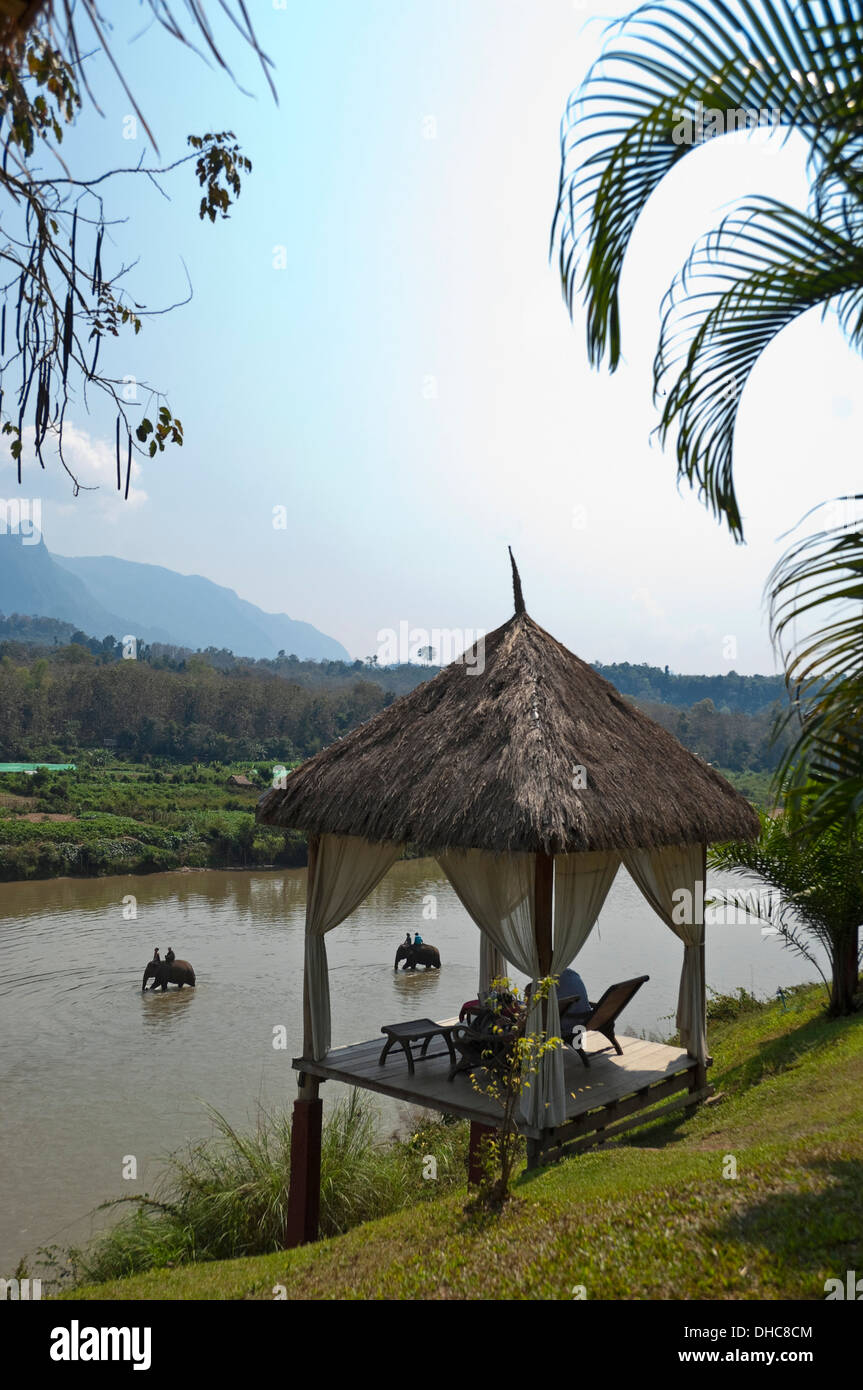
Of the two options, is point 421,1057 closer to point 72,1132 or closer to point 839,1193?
point 839,1193

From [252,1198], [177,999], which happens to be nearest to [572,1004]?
[252,1198]

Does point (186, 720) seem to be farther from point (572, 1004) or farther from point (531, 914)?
point (531, 914)

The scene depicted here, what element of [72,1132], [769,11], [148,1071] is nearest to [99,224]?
[769,11]

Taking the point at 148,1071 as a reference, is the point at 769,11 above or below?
above

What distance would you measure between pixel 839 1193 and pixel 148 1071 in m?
9.37

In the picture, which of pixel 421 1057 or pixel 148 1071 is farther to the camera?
pixel 148 1071

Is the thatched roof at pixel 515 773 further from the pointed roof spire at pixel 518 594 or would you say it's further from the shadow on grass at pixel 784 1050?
the shadow on grass at pixel 784 1050

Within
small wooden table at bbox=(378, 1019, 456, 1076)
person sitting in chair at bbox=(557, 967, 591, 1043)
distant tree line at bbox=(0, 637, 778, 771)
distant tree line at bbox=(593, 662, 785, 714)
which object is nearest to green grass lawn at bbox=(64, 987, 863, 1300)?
person sitting in chair at bbox=(557, 967, 591, 1043)

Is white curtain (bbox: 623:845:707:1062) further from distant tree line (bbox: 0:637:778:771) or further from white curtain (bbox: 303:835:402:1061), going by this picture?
distant tree line (bbox: 0:637:778:771)

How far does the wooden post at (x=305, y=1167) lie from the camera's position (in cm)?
621

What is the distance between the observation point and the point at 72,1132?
370 inches

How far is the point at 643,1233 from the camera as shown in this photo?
3537 mm

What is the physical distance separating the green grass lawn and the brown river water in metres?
3.14
